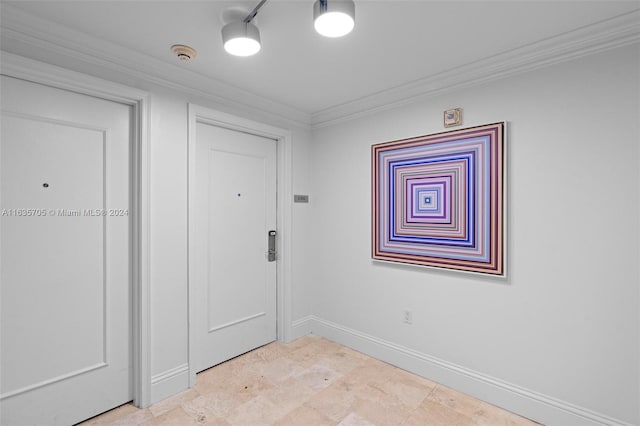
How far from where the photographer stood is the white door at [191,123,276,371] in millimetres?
2643

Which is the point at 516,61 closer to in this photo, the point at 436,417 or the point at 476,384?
the point at 476,384

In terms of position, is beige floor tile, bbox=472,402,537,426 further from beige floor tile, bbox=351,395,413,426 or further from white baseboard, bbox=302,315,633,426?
beige floor tile, bbox=351,395,413,426

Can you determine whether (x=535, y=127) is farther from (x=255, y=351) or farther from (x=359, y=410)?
(x=255, y=351)

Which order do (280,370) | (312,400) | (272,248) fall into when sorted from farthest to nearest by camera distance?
(272,248) → (280,370) → (312,400)

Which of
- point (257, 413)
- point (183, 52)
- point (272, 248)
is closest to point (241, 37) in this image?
point (183, 52)

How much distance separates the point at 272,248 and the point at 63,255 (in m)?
1.68

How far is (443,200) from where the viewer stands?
8.15ft

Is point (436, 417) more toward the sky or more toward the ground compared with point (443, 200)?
more toward the ground

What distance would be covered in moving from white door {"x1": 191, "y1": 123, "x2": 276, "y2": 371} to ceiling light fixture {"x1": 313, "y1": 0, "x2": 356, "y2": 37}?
1.54 metres

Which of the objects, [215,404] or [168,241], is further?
[168,241]

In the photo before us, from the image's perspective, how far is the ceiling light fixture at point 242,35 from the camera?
5.41ft

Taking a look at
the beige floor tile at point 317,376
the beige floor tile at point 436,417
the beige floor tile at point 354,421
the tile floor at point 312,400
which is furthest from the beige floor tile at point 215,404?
the beige floor tile at point 436,417

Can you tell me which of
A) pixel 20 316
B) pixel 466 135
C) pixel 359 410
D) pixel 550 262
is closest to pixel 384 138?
pixel 466 135

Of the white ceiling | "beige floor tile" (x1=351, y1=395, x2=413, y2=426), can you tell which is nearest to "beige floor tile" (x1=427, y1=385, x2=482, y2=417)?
"beige floor tile" (x1=351, y1=395, x2=413, y2=426)
